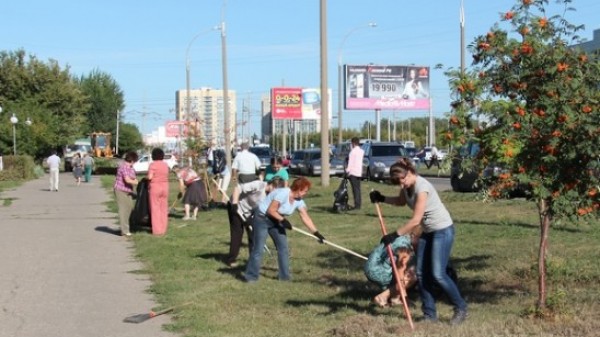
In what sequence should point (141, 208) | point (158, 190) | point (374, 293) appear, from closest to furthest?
point (374, 293), point (158, 190), point (141, 208)

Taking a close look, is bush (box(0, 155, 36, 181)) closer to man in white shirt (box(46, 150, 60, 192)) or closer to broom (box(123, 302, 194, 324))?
man in white shirt (box(46, 150, 60, 192))

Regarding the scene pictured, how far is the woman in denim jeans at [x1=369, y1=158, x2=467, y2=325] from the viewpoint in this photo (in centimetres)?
733

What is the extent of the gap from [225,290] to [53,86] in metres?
60.8

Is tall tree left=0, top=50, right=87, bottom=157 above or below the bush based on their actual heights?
above

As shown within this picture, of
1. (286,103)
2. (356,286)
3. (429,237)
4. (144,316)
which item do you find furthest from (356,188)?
(286,103)

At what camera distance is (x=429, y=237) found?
7488 mm

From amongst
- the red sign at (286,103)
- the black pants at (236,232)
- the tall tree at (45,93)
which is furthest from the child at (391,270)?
the red sign at (286,103)

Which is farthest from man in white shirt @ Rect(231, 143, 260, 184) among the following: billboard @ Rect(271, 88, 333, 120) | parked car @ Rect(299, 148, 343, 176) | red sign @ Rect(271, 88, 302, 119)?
red sign @ Rect(271, 88, 302, 119)

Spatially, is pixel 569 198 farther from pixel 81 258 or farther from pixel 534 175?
pixel 81 258

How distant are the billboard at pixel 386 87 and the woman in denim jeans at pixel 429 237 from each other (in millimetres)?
56932

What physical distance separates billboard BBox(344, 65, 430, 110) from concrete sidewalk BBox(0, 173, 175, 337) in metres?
44.9

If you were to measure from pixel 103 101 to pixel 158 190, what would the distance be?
270 ft

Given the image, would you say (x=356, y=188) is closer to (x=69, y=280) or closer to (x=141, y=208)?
(x=141, y=208)

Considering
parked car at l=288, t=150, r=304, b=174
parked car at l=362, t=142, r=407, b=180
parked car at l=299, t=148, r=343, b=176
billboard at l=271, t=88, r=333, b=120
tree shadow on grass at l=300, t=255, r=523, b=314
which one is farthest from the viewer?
billboard at l=271, t=88, r=333, b=120
